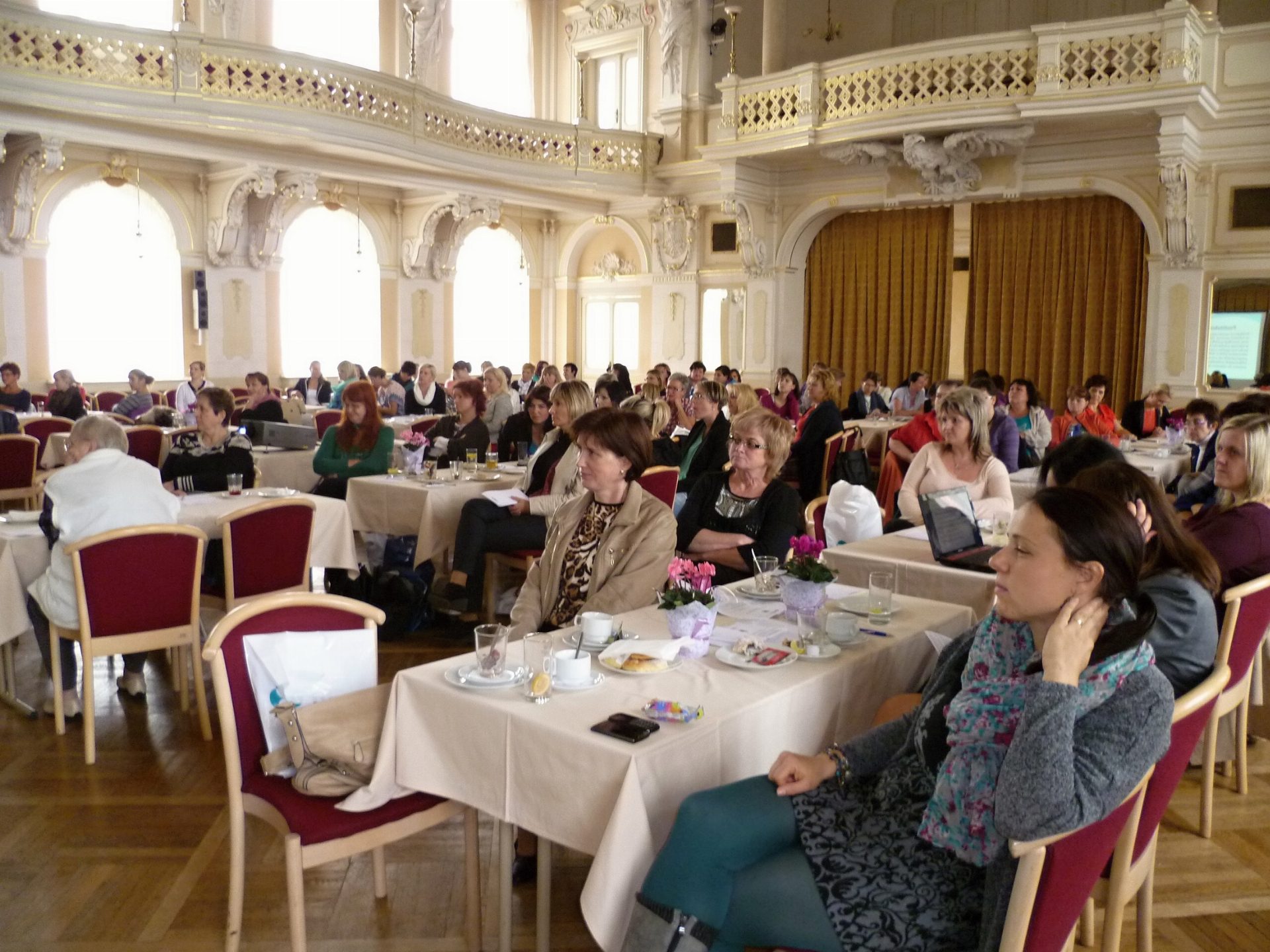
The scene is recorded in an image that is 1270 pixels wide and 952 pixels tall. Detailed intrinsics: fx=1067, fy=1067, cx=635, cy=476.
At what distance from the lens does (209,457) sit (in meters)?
5.79

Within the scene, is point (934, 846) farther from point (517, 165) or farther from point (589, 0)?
point (589, 0)

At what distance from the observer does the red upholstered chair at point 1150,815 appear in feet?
6.55

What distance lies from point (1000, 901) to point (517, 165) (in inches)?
505

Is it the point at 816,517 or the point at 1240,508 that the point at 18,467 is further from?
the point at 1240,508

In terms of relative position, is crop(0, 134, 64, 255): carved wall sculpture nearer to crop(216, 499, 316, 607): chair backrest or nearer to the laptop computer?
crop(216, 499, 316, 607): chair backrest

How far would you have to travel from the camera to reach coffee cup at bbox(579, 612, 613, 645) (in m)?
2.72

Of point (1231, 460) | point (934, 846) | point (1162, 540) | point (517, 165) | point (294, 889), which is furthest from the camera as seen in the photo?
point (517, 165)

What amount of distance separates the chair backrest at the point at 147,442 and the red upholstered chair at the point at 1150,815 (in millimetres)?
6676

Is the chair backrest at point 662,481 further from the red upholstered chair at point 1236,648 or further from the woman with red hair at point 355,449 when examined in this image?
the red upholstered chair at point 1236,648

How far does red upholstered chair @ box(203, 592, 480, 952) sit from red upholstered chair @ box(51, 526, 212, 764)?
1.57 meters

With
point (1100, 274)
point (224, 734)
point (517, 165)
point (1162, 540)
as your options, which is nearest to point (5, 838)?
point (224, 734)

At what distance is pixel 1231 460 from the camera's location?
3.55m

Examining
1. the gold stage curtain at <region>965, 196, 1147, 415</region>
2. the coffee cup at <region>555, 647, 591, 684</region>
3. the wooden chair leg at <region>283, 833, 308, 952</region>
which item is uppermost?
the gold stage curtain at <region>965, 196, 1147, 415</region>

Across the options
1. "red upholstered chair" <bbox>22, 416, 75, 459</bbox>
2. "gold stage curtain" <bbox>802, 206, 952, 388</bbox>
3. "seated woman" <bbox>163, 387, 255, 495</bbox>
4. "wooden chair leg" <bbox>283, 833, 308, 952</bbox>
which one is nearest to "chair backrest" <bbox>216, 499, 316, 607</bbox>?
"seated woman" <bbox>163, 387, 255, 495</bbox>
